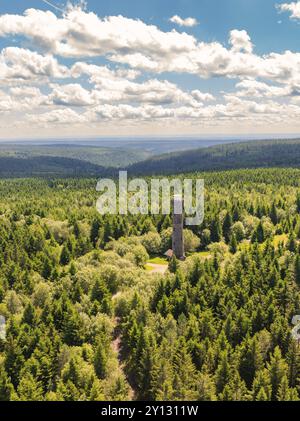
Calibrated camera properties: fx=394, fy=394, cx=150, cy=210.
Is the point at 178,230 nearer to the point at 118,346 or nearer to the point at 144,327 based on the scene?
the point at 118,346

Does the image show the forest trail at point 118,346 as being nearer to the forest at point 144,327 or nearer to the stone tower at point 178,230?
the forest at point 144,327

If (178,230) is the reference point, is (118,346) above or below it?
below

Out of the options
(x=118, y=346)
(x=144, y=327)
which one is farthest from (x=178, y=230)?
(x=144, y=327)

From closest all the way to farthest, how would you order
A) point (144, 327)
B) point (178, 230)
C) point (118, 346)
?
1. point (144, 327)
2. point (118, 346)
3. point (178, 230)

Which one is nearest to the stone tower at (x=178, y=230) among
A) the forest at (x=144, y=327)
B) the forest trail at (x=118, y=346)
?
the forest at (x=144, y=327)

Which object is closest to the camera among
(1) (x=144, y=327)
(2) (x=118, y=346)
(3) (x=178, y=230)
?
(1) (x=144, y=327)

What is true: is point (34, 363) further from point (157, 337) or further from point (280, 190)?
point (280, 190)

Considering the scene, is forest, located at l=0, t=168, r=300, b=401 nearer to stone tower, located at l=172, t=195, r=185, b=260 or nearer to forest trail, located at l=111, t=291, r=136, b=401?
forest trail, located at l=111, t=291, r=136, b=401

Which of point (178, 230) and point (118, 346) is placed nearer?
point (118, 346)

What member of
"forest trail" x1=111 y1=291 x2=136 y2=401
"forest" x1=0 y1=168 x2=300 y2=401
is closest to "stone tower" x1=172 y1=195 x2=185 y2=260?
"forest" x1=0 y1=168 x2=300 y2=401

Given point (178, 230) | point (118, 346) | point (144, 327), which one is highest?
point (178, 230)
